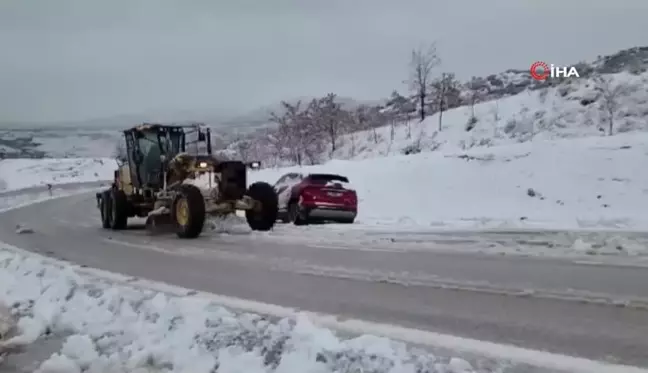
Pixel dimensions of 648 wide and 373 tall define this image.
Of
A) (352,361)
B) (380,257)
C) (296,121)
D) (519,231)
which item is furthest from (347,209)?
(296,121)

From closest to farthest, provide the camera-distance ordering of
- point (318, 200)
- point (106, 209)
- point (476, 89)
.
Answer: point (318, 200)
point (106, 209)
point (476, 89)

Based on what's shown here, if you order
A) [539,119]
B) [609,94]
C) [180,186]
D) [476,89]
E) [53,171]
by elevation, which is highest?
[476,89]

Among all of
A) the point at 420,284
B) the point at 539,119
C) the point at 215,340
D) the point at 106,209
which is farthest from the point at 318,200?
the point at 539,119

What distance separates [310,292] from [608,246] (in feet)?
18.3

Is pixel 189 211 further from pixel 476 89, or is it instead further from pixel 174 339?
pixel 476 89

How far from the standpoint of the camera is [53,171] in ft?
241

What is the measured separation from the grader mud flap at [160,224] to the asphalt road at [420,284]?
4.38ft

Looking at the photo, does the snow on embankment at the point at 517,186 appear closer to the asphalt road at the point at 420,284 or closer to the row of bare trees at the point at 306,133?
the asphalt road at the point at 420,284

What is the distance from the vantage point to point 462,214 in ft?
70.4

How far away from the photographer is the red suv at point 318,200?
59.8ft

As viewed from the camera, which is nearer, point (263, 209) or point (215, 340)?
point (215, 340)

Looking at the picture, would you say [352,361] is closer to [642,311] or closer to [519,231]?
[642,311]

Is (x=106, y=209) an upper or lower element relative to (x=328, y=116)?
lower

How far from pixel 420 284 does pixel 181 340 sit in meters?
3.50
